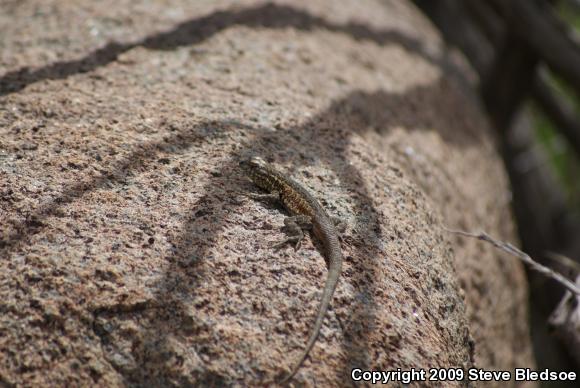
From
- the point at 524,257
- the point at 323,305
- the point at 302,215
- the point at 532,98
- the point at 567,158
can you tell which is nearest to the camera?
the point at 323,305

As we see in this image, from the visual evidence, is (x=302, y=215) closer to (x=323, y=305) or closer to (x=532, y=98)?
(x=323, y=305)

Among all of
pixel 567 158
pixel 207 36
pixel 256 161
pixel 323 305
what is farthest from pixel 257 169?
pixel 567 158

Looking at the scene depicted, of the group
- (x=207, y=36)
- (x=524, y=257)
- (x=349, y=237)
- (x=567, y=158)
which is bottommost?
(x=567, y=158)

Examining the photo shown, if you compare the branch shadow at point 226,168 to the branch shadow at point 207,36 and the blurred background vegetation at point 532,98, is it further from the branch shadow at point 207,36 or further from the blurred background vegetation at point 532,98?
the blurred background vegetation at point 532,98

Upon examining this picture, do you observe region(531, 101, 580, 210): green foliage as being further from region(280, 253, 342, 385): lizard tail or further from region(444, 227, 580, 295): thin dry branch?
region(280, 253, 342, 385): lizard tail

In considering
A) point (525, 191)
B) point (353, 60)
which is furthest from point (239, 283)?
point (525, 191)

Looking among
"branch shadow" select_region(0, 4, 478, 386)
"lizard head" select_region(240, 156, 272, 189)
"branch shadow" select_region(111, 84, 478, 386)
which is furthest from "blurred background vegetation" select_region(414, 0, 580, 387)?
"lizard head" select_region(240, 156, 272, 189)
